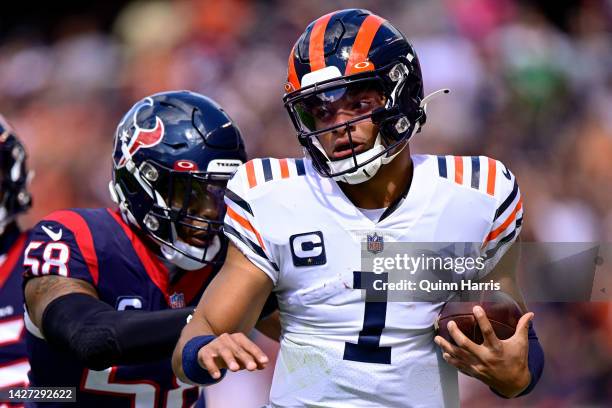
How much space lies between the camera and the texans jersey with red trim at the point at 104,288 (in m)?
3.37

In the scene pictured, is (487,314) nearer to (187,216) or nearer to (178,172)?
(187,216)

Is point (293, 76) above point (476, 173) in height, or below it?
above

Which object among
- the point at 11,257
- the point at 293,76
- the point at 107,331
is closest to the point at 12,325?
the point at 11,257

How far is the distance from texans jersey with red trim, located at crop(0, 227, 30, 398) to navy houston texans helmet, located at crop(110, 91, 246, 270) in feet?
2.07

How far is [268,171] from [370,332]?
0.51m

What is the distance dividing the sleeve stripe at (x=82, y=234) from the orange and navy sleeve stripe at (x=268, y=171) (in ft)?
2.68

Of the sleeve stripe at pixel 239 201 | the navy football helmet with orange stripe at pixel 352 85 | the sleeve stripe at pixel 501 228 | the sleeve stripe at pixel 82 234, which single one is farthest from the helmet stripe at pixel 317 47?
the sleeve stripe at pixel 82 234

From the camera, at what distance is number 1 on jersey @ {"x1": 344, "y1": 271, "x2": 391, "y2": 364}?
8.77 ft

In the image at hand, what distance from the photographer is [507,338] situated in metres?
2.63

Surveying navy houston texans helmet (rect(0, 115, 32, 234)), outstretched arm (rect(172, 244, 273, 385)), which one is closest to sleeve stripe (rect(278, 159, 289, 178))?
outstretched arm (rect(172, 244, 273, 385))

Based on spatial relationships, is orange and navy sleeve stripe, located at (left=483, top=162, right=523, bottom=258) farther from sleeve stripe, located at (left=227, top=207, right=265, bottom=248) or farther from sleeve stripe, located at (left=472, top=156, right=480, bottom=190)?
sleeve stripe, located at (left=227, top=207, right=265, bottom=248)

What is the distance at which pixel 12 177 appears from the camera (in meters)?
4.35

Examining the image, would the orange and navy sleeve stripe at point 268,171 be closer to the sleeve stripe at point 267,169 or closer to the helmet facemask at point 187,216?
the sleeve stripe at point 267,169

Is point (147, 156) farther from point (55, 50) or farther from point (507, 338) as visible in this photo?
point (55, 50)
